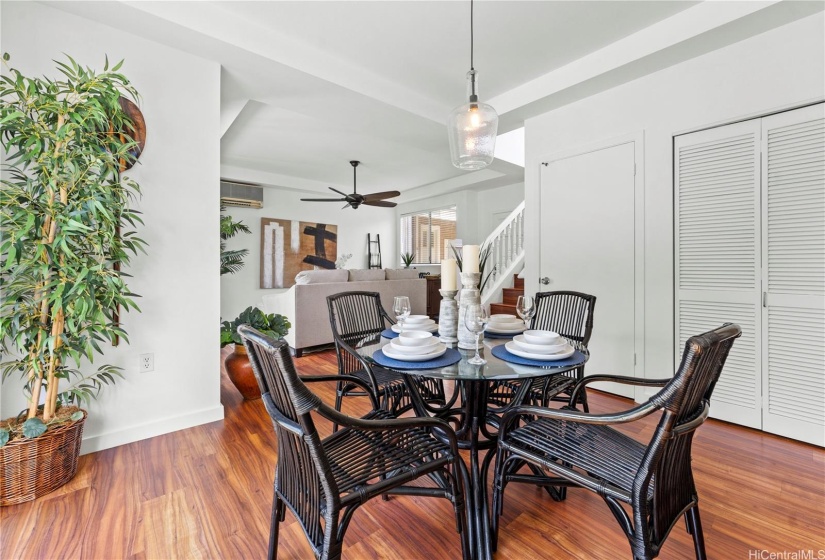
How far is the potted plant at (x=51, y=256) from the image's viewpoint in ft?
5.55

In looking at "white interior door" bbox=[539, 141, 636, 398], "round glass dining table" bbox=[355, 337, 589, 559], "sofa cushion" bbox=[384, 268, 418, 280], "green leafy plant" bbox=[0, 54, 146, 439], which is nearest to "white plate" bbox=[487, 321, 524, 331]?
"round glass dining table" bbox=[355, 337, 589, 559]

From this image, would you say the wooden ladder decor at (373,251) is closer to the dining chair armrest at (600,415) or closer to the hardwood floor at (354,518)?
the hardwood floor at (354,518)

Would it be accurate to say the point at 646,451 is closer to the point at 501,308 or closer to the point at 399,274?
the point at 501,308

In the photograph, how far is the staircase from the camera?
5105 millimetres

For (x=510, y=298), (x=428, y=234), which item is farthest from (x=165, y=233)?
(x=428, y=234)

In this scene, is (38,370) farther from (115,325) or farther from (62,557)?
(62,557)

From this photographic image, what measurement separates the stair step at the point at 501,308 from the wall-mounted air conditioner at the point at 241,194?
4.53 m

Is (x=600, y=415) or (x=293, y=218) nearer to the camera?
(x=600, y=415)

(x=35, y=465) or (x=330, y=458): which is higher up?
(x=330, y=458)

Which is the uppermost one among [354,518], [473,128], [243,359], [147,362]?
[473,128]

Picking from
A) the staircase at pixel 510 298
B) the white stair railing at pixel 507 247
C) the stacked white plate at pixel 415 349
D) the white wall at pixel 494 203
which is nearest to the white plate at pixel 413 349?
the stacked white plate at pixel 415 349

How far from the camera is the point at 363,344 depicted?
6.18 ft

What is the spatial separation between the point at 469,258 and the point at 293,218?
6.33 m

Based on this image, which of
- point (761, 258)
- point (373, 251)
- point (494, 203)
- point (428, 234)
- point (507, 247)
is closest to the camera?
point (761, 258)
